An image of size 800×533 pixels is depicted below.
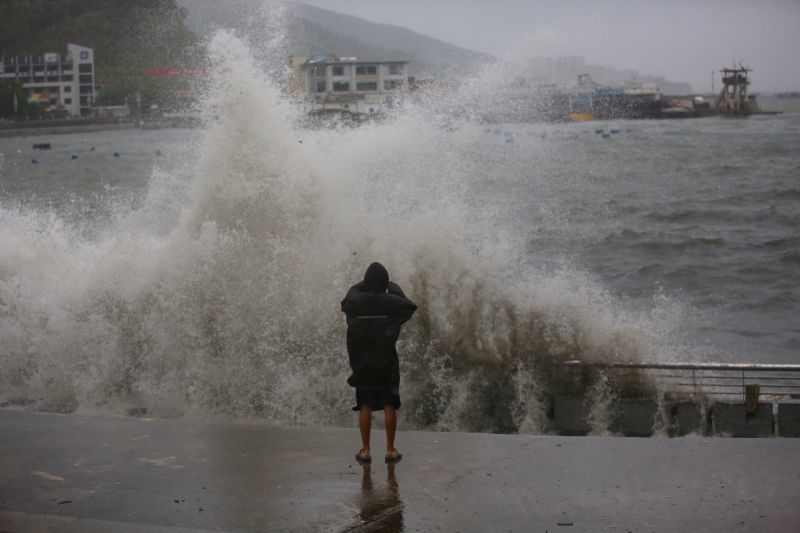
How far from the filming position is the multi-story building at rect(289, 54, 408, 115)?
26.4 meters

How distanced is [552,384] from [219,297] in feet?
13.5

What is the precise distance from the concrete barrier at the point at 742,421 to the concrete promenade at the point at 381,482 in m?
1.67

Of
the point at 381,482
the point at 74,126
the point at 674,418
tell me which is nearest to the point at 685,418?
the point at 674,418

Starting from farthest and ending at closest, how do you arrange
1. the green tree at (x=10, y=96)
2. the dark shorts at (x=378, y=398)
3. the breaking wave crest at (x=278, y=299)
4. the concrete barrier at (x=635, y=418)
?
the green tree at (x=10, y=96) → the breaking wave crest at (x=278, y=299) → the concrete barrier at (x=635, y=418) → the dark shorts at (x=378, y=398)

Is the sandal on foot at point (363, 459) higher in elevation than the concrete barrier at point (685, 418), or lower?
higher

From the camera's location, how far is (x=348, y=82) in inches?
1387

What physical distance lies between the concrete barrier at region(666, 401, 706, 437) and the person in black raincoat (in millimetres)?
3407

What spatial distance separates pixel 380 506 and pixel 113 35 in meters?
62.0

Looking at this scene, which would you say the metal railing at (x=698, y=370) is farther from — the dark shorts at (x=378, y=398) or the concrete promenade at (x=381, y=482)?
the dark shorts at (x=378, y=398)

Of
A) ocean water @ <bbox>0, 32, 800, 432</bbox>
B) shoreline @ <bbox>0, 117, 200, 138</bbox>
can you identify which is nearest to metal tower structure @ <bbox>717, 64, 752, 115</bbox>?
shoreline @ <bbox>0, 117, 200, 138</bbox>

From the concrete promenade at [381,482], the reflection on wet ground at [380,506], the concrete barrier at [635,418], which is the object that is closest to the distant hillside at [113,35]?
the concrete barrier at [635,418]

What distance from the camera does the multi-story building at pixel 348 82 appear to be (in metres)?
26.4

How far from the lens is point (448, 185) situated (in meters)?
14.4

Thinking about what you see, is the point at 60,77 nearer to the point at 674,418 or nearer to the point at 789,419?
the point at 674,418
